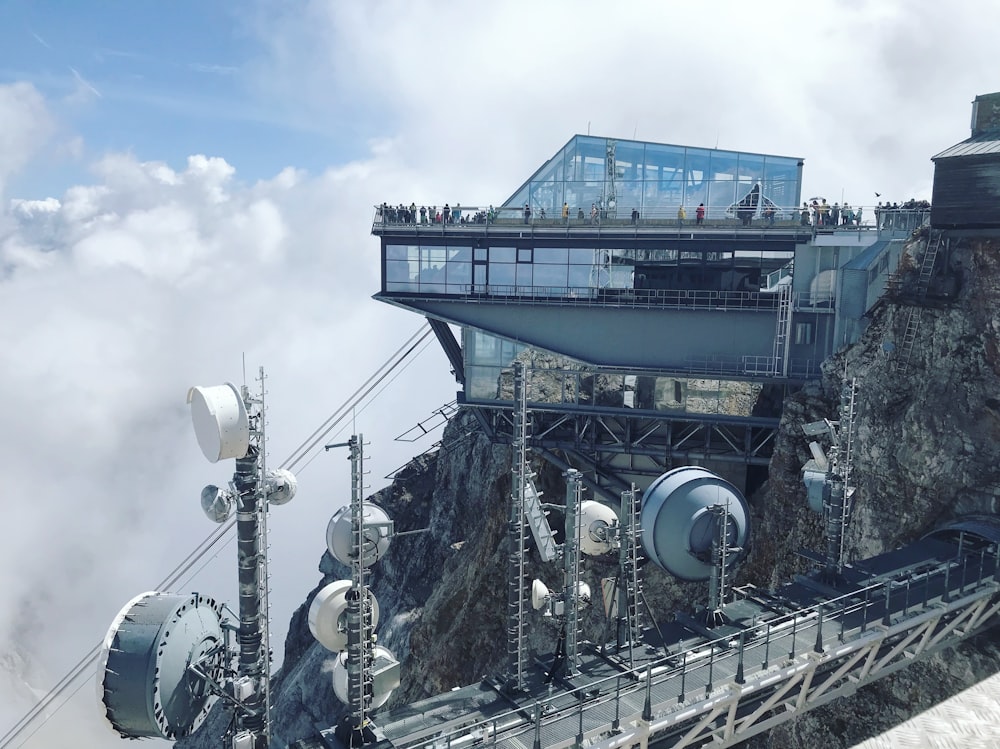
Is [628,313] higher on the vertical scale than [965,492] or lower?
higher

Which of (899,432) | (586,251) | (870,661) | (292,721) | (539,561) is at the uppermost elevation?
(586,251)

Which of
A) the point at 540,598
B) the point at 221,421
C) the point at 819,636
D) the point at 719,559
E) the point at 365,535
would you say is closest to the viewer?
the point at 221,421

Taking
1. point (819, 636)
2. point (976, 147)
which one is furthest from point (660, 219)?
point (819, 636)

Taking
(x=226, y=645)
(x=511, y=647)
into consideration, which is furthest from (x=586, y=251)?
(x=226, y=645)

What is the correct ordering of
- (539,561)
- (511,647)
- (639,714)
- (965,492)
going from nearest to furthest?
(639,714), (511,647), (965,492), (539,561)

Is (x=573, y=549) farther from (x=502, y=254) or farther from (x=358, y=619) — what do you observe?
(x=502, y=254)

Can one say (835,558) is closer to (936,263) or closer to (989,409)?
(989,409)

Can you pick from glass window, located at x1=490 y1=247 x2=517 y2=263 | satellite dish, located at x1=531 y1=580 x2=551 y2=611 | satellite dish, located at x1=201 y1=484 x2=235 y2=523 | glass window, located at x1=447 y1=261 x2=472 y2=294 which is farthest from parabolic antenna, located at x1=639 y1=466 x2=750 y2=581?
glass window, located at x1=447 y1=261 x2=472 y2=294
